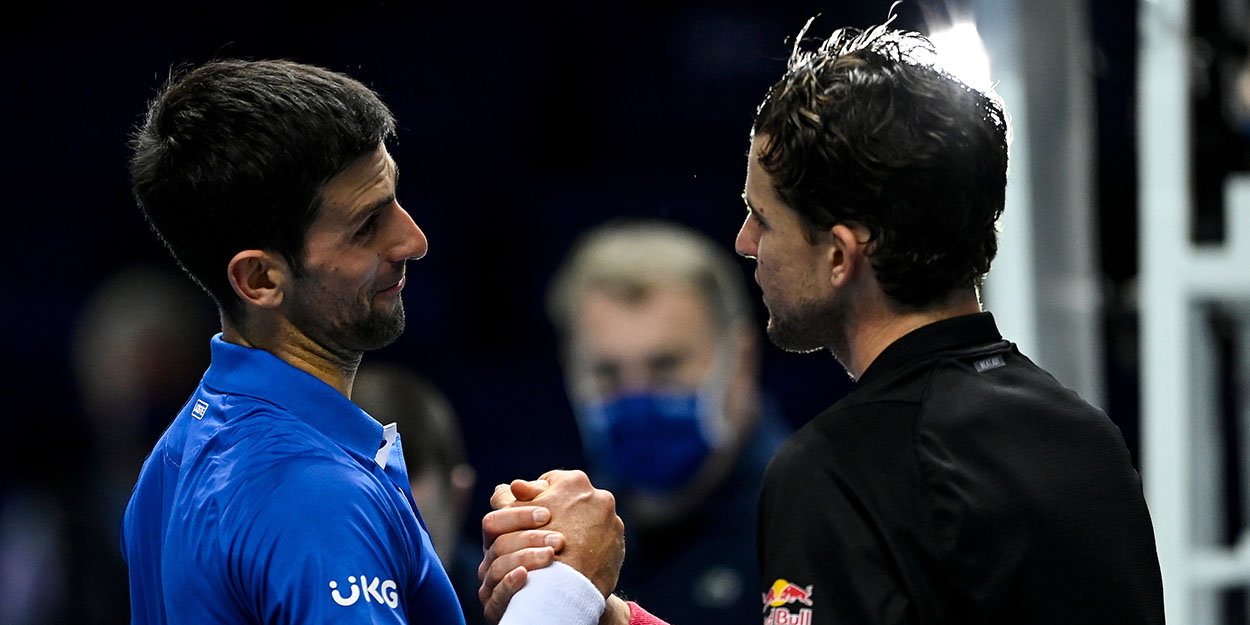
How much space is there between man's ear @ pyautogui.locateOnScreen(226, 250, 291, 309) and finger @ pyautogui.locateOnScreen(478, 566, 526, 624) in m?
0.45

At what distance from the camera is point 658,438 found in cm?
385

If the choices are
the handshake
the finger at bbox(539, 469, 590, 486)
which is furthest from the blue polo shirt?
the finger at bbox(539, 469, 590, 486)

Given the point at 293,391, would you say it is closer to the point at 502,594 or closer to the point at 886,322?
the point at 502,594

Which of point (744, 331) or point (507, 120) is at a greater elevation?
point (507, 120)

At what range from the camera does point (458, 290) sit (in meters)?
5.11

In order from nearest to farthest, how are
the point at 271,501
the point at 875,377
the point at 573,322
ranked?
1. the point at 271,501
2. the point at 875,377
3. the point at 573,322

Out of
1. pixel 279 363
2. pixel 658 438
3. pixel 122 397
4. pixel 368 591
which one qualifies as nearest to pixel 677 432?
pixel 658 438

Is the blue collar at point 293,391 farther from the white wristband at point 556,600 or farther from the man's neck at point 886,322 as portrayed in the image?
the man's neck at point 886,322

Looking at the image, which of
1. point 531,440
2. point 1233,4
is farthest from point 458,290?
point 1233,4

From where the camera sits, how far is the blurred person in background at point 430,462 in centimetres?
303

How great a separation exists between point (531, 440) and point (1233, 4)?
2.86 metres

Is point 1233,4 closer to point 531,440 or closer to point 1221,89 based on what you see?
point 1221,89

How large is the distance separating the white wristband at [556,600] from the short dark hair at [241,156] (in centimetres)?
49

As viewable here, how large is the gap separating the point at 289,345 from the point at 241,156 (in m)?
0.24
